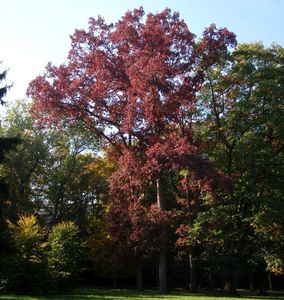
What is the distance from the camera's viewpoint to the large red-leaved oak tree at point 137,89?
27.4m

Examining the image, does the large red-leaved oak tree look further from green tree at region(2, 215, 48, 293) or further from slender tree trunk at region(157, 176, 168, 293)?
green tree at region(2, 215, 48, 293)

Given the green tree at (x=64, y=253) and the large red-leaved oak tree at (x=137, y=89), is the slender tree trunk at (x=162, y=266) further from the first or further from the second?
the green tree at (x=64, y=253)

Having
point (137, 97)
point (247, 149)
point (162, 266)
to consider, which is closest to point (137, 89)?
point (137, 97)

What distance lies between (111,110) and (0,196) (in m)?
11.6

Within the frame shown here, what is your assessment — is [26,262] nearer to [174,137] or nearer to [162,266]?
[162,266]

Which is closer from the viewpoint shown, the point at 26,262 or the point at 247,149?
the point at 26,262

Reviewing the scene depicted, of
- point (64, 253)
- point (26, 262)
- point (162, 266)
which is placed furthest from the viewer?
point (162, 266)

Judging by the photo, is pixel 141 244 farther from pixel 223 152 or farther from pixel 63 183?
pixel 63 183

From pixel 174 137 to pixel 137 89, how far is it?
371cm

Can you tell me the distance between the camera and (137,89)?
1086 inches

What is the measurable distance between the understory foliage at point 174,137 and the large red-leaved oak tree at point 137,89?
8cm

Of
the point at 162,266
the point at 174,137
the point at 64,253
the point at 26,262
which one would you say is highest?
the point at 174,137

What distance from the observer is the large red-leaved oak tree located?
89.8 feet

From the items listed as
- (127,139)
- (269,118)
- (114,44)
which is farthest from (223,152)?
(114,44)
